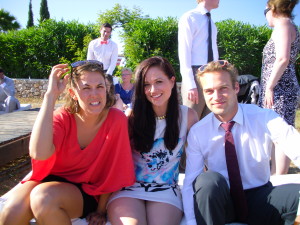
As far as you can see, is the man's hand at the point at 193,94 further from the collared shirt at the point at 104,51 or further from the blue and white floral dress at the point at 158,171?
the collared shirt at the point at 104,51

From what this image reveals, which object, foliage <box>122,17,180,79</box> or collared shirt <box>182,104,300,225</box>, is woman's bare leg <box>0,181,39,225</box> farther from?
foliage <box>122,17,180,79</box>

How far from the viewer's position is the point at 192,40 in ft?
10.1

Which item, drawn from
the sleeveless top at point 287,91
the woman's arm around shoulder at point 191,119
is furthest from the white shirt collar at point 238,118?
the sleeveless top at point 287,91

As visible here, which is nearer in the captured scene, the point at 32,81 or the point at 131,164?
the point at 131,164

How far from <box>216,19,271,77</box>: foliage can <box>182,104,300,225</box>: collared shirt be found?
904 cm

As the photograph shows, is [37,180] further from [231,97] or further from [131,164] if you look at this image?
[231,97]

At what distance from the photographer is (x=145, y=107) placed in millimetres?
2182

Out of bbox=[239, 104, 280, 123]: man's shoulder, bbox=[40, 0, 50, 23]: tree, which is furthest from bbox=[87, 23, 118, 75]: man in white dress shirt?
bbox=[40, 0, 50, 23]: tree

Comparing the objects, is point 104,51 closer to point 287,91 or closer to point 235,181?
point 287,91

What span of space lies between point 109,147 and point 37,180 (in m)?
0.56

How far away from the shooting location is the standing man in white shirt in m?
3.00

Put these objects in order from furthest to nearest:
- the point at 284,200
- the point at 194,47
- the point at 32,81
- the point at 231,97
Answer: the point at 32,81
the point at 194,47
the point at 231,97
the point at 284,200

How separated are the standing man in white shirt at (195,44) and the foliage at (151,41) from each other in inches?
279

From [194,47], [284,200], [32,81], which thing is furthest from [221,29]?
[284,200]
